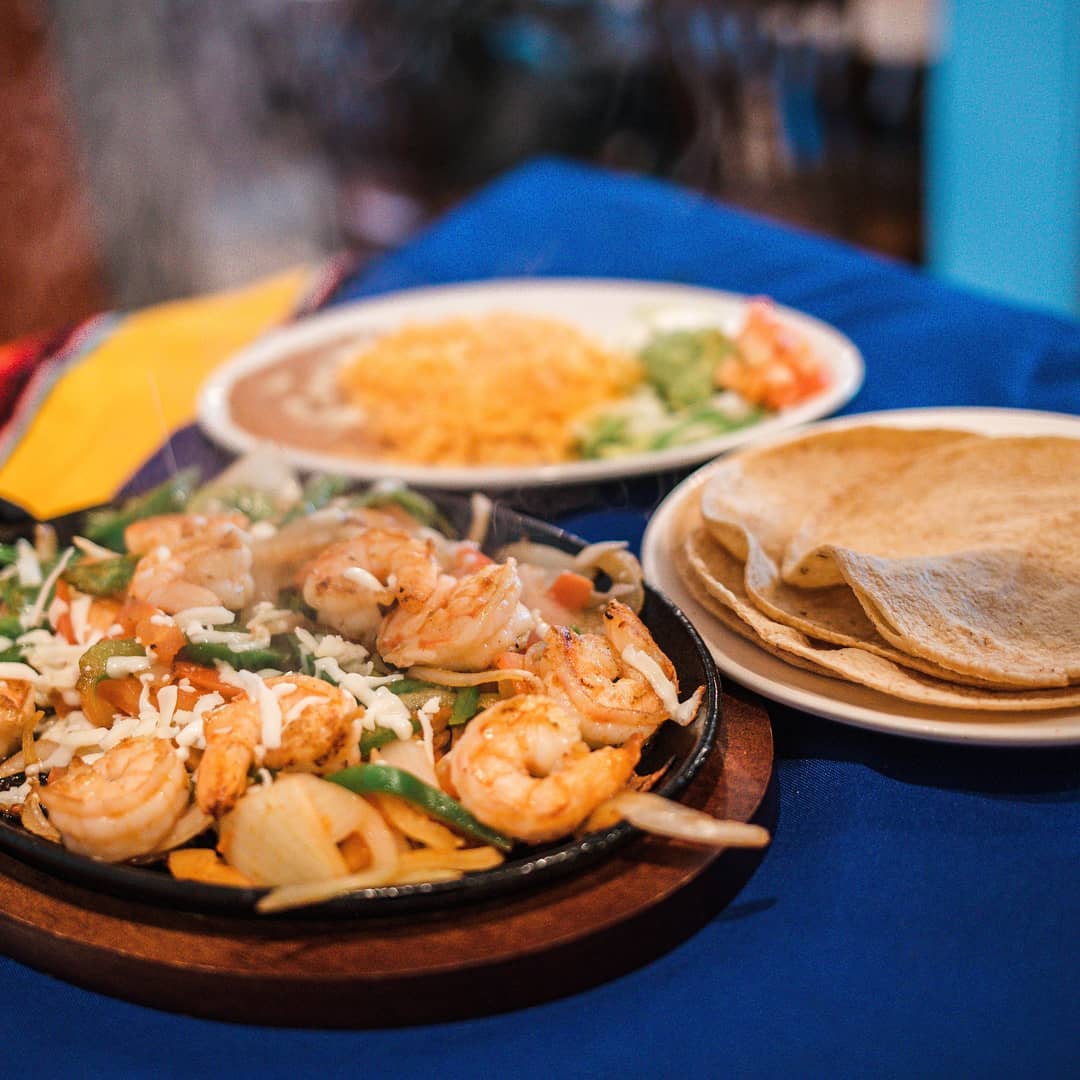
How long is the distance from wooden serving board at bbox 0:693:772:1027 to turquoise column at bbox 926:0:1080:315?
16.6 feet

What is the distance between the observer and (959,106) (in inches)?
233

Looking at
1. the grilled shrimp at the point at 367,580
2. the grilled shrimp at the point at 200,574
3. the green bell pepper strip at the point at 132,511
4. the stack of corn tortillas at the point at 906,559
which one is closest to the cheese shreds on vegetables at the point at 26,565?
the green bell pepper strip at the point at 132,511

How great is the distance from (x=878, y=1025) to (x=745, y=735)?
0.39m

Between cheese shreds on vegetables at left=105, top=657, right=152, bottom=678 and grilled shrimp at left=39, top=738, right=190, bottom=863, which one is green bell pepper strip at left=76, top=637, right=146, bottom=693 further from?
grilled shrimp at left=39, top=738, right=190, bottom=863

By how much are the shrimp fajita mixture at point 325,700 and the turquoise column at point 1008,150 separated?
4.79 metres

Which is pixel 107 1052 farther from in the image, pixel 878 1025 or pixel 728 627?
pixel 728 627

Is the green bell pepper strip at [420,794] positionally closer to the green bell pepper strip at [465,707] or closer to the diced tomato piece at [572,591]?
the green bell pepper strip at [465,707]

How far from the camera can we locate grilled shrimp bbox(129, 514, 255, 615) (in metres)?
1.67

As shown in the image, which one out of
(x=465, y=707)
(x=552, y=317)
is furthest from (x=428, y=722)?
(x=552, y=317)

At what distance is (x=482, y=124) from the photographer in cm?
843

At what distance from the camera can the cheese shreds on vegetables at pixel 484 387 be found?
105 inches

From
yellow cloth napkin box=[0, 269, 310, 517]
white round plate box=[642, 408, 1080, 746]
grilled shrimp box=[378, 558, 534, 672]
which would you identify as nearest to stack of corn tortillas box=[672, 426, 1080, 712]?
white round plate box=[642, 408, 1080, 746]

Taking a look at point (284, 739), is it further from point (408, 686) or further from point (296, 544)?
point (296, 544)

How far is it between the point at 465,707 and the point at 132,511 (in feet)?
3.16
